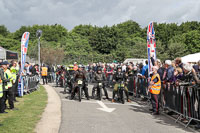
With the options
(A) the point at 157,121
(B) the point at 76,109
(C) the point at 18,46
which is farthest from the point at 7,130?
(C) the point at 18,46

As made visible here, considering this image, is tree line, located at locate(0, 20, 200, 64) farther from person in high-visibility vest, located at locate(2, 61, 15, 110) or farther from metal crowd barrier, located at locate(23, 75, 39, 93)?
person in high-visibility vest, located at locate(2, 61, 15, 110)

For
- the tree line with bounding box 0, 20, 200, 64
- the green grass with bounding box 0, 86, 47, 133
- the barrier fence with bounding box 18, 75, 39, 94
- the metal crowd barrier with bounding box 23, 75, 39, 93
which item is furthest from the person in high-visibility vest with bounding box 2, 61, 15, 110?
the tree line with bounding box 0, 20, 200, 64

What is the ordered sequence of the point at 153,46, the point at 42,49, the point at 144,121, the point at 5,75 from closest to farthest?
1. the point at 144,121
2. the point at 5,75
3. the point at 153,46
4. the point at 42,49

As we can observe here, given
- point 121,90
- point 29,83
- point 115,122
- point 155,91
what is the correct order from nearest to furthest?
point 115,122 < point 155,91 < point 121,90 < point 29,83

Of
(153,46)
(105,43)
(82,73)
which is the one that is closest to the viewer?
(153,46)

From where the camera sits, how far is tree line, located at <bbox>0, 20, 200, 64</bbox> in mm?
58344

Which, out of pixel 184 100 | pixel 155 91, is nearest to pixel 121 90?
pixel 155 91

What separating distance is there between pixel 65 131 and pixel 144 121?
296 cm

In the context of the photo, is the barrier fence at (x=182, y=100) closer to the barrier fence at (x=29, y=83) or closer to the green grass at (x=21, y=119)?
the green grass at (x=21, y=119)

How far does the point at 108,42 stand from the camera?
67.9m

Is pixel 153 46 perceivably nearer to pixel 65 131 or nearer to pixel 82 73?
pixel 82 73

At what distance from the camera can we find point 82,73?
44.5 ft

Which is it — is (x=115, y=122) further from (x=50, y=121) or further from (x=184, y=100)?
(x=184, y=100)

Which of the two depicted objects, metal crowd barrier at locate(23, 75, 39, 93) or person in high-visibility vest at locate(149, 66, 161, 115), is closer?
person in high-visibility vest at locate(149, 66, 161, 115)
